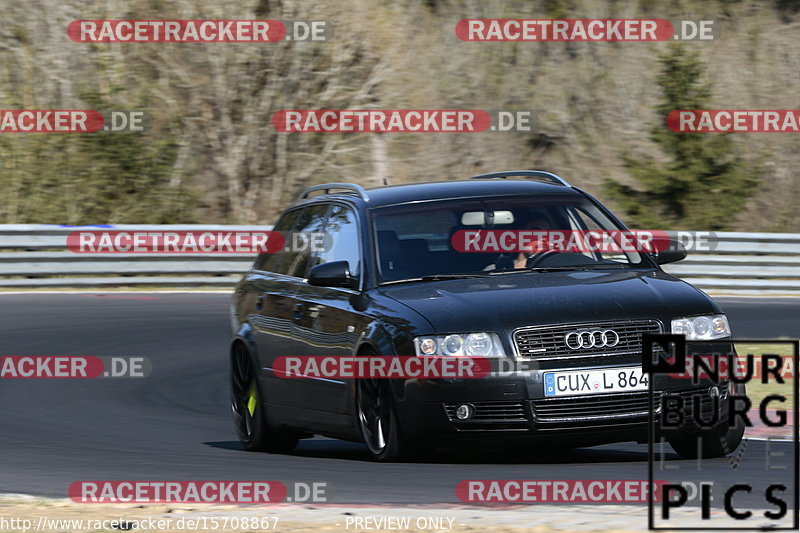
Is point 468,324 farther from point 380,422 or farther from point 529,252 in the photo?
point 529,252

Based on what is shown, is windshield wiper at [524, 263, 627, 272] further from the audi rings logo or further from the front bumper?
the front bumper

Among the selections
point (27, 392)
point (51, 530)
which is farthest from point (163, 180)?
point (51, 530)

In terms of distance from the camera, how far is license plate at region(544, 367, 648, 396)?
8.01 m

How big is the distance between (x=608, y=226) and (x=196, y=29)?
900 inches

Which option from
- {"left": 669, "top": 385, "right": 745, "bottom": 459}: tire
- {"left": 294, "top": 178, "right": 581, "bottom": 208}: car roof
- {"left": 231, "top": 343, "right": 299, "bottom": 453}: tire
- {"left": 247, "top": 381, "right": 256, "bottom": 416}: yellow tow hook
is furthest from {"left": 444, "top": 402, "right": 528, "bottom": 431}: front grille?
{"left": 247, "top": 381, "right": 256, "bottom": 416}: yellow tow hook

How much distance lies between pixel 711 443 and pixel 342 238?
8.71ft

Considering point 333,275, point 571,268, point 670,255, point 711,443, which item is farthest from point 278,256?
point 711,443

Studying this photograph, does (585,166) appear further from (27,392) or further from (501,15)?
(27,392)

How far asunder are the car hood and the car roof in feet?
2.76

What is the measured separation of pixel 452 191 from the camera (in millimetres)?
9672

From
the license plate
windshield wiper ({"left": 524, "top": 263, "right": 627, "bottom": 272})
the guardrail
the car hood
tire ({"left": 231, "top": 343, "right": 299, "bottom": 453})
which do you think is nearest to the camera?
the license plate

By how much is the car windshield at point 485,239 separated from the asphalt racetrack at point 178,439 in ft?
3.61

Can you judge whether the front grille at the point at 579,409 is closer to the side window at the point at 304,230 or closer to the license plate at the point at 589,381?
the license plate at the point at 589,381

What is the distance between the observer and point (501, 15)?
3809cm
